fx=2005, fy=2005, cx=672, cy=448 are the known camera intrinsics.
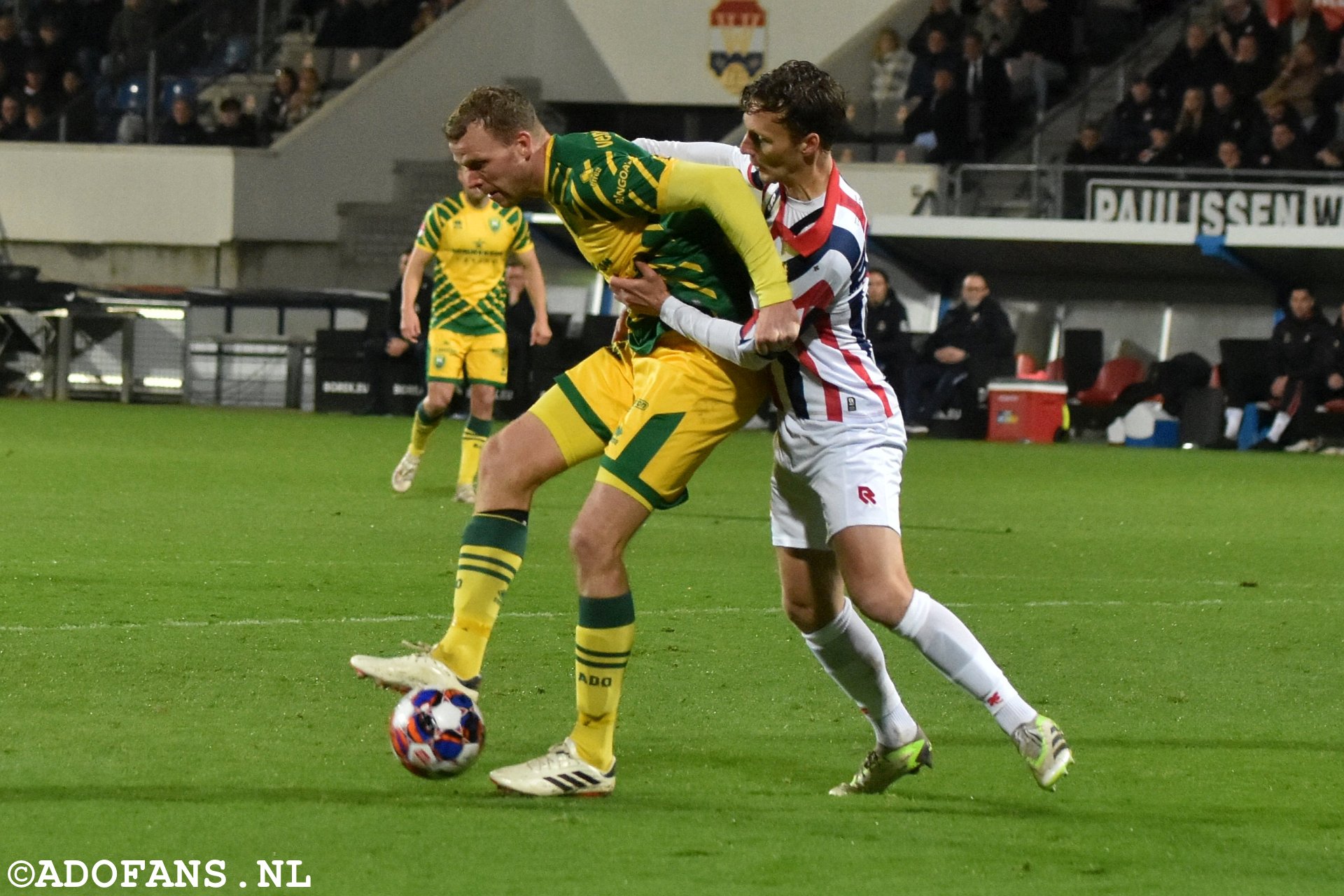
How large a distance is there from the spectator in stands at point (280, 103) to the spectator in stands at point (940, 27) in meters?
8.53

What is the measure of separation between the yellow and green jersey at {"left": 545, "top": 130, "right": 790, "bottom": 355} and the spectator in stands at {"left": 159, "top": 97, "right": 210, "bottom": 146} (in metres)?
22.8

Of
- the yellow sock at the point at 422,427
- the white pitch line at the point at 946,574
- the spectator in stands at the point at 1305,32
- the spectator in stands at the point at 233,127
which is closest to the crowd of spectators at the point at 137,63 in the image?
the spectator in stands at the point at 233,127

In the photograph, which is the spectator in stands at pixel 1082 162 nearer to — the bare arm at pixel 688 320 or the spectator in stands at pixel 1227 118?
the spectator in stands at pixel 1227 118

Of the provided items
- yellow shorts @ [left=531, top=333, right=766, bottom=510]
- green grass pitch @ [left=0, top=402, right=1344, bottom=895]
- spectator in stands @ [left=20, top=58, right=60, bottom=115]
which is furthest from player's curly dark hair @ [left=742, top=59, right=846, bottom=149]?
spectator in stands @ [left=20, top=58, right=60, bottom=115]

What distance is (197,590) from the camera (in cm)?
838

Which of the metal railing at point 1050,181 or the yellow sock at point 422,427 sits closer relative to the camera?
the yellow sock at point 422,427

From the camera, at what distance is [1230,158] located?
21.5 meters

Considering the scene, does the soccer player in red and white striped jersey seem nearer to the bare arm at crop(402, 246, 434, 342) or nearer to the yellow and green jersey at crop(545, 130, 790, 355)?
the yellow and green jersey at crop(545, 130, 790, 355)

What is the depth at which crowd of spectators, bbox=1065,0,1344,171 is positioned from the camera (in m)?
21.7

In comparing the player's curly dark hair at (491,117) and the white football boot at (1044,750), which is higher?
the player's curly dark hair at (491,117)

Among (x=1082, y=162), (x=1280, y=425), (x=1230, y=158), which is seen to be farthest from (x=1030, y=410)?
(x=1230, y=158)

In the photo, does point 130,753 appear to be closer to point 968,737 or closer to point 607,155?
point 607,155

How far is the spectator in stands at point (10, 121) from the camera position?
2773cm

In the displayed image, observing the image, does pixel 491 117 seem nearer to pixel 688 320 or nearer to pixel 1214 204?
pixel 688 320
